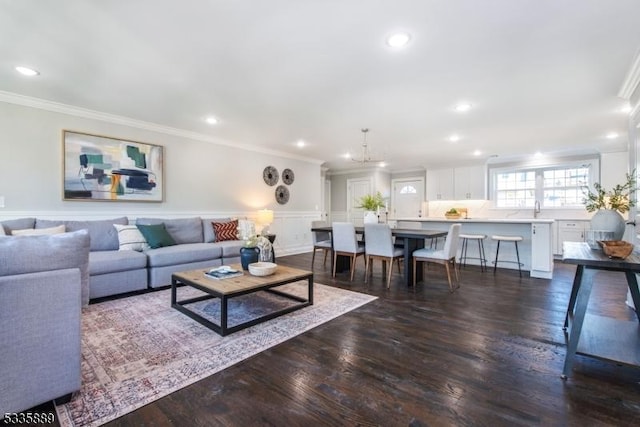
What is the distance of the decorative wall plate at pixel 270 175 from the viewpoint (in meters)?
6.34

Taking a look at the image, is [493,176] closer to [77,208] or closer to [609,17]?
[609,17]

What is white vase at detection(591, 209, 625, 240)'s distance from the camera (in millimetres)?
2104

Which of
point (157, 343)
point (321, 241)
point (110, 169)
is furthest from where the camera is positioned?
point (321, 241)

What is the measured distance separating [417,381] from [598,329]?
1537 millimetres

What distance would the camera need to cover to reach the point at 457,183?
25.9ft

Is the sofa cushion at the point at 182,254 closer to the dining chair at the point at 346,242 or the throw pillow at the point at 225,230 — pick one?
the throw pillow at the point at 225,230

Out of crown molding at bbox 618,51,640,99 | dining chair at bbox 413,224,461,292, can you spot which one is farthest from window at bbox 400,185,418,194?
crown molding at bbox 618,51,640,99

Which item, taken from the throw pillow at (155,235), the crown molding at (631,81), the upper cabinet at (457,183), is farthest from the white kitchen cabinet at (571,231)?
the throw pillow at (155,235)

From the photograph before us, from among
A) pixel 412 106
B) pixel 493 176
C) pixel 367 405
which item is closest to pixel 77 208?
pixel 367 405

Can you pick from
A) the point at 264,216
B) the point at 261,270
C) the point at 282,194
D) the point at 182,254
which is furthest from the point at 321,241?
the point at 261,270

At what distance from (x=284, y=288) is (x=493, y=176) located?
644 cm

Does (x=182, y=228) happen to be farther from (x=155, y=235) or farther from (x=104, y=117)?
(x=104, y=117)

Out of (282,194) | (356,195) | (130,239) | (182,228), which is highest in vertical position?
(356,195)

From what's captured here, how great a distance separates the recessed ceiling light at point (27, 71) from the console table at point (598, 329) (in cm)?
475
